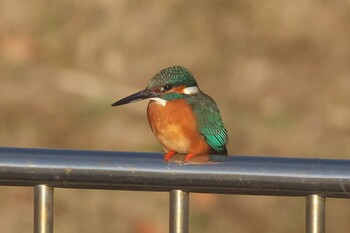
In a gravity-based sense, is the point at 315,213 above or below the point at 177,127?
below

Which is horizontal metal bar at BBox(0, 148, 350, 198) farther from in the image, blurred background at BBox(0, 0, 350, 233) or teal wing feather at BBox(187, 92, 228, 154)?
blurred background at BBox(0, 0, 350, 233)

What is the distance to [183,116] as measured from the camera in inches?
156

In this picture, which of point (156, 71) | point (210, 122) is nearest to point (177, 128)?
point (210, 122)

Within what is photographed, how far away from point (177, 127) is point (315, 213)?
1665mm

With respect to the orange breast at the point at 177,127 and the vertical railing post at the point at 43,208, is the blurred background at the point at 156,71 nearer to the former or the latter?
the orange breast at the point at 177,127

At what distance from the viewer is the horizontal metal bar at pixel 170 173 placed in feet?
7.52

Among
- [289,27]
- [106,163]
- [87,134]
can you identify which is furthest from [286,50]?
[106,163]

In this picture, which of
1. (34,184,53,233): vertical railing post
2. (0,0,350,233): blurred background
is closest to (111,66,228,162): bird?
(34,184,53,233): vertical railing post

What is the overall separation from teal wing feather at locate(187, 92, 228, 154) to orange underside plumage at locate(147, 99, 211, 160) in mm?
23

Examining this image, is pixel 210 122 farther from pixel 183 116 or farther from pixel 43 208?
pixel 43 208

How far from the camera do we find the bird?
3857mm

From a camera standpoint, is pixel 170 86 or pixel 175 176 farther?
pixel 170 86

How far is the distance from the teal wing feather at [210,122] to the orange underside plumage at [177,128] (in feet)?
0.08

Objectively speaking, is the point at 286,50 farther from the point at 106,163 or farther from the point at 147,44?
the point at 106,163
